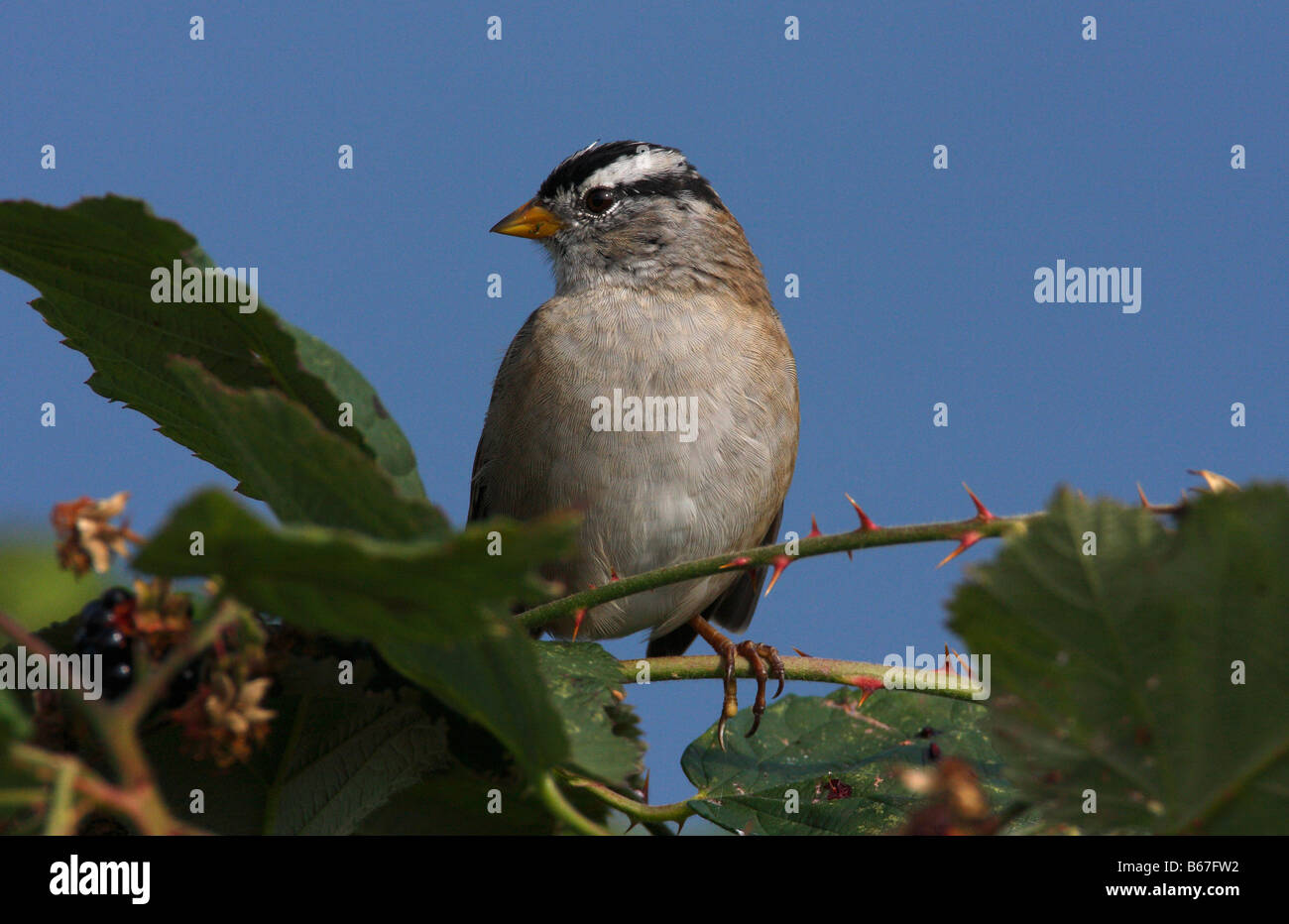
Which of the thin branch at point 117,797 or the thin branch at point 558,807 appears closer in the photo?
the thin branch at point 117,797

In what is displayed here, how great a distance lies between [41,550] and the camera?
582cm

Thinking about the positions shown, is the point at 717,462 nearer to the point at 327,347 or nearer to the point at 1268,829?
the point at 327,347

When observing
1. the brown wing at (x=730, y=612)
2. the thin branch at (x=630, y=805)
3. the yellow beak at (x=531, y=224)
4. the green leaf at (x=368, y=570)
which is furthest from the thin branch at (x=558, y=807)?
the yellow beak at (x=531, y=224)

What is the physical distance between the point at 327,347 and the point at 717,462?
298cm

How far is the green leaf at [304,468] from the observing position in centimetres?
90

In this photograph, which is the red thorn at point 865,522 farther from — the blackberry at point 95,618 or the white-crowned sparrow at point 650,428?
the white-crowned sparrow at point 650,428

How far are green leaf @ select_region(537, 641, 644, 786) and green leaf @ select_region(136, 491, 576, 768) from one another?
231mm

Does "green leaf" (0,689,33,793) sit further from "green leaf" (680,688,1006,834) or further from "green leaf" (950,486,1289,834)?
"green leaf" (680,688,1006,834)

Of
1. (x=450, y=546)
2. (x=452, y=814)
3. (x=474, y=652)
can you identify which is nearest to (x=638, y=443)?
(x=452, y=814)

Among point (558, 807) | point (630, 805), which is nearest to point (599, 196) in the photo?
point (630, 805)

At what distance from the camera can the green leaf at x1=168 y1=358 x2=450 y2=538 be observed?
0.90m

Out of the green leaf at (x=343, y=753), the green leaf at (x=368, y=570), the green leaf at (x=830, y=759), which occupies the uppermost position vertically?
the green leaf at (x=368, y=570)

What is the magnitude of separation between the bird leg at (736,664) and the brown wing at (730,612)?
60 cm

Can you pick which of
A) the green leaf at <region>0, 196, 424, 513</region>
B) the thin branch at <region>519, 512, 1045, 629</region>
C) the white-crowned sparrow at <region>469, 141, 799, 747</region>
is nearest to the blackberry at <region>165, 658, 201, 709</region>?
the green leaf at <region>0, 196, 424, 513</region>
